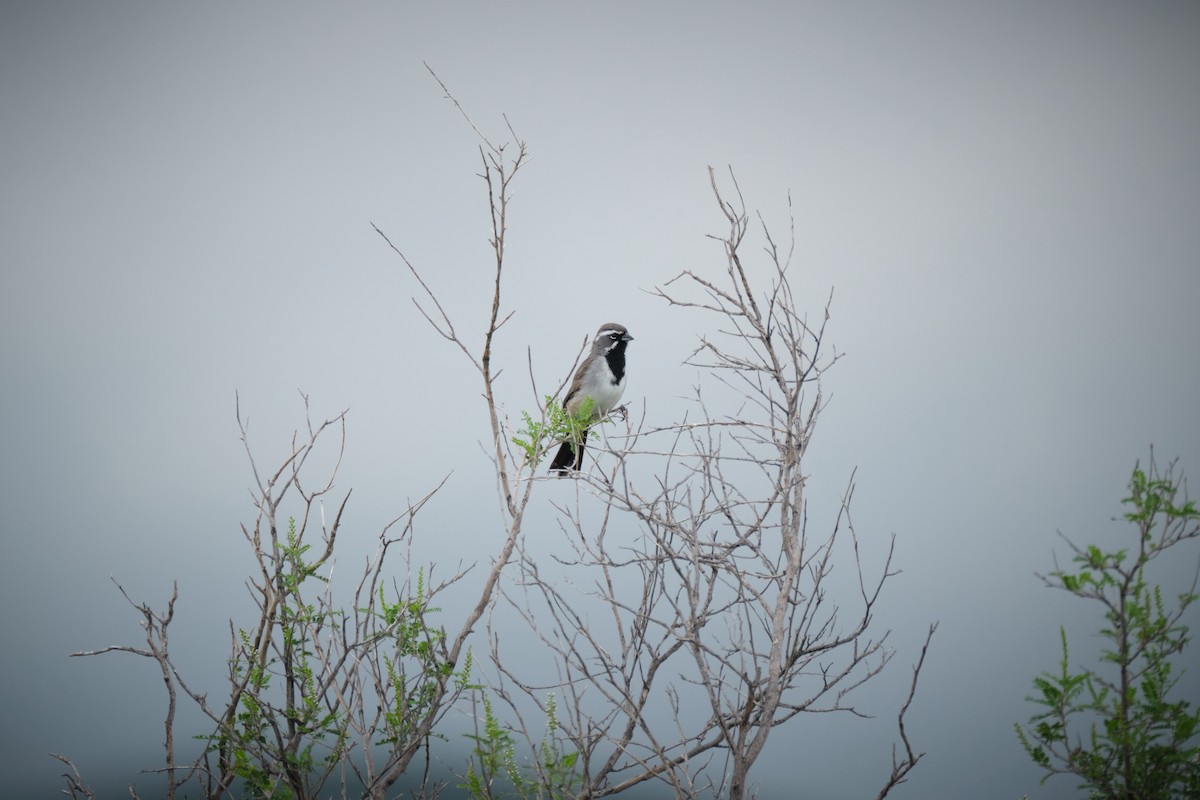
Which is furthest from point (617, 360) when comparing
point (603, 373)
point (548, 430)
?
point (548, 430)

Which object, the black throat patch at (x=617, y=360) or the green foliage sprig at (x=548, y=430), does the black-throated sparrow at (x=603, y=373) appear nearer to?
the black throat patch at (x=617, y=360)

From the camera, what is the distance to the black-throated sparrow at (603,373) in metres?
5.56

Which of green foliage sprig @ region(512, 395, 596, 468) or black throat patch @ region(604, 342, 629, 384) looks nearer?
green foliage sprig @ region(512, 395, 596, 468)

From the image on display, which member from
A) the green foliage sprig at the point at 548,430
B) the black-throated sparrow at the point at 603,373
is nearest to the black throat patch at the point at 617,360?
the black-throated sparrow at the point at 603,373

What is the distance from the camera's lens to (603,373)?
5.60m

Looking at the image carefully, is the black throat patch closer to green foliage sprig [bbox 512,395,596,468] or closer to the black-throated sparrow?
the black-throated sparrow

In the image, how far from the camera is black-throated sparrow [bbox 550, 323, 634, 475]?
18.2 ft

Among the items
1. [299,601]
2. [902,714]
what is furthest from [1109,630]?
[299,601]

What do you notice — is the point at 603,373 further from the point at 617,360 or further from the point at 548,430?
the point at 548,430

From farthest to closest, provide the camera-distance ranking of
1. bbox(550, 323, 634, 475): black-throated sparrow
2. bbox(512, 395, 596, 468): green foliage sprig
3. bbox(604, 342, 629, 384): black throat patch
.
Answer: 1. bbox(604, 342, 629, 384): black throat patch
2. bbox(550, 323, 634, 475): black-throated sparrow
3. bbox(512, 395, 596, 468): green foliage sprig

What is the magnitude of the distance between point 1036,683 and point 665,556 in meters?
1.10

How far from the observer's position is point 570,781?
238 cm

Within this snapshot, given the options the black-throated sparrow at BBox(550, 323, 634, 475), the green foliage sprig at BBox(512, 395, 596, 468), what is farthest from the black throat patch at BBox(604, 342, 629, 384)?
the green foliage sprig at BBox(512, 395, 596, 468)

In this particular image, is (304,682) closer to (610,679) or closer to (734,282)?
(610,679)
